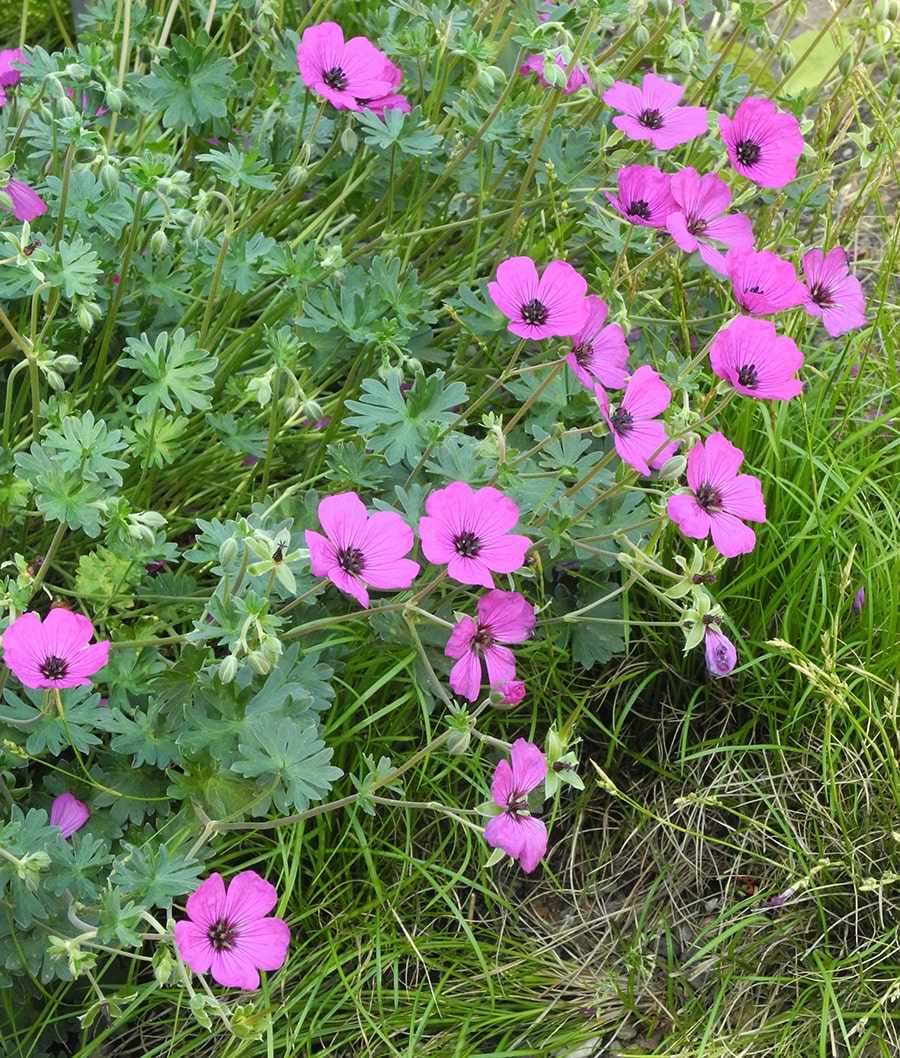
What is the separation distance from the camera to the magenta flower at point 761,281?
1.48 metres

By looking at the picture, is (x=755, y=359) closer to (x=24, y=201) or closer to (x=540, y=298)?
(x=540, y=298)

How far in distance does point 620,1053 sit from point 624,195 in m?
1.10

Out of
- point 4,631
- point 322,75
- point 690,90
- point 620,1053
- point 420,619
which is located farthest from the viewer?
point 690,90

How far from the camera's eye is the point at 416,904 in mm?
1609

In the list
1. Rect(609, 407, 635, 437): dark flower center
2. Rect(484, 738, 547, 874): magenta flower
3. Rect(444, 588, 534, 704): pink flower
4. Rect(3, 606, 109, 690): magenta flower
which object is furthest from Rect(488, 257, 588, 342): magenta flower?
Rect(3, 606, 109, 690): magenta flower

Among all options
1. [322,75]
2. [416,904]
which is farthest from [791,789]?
[322,75]

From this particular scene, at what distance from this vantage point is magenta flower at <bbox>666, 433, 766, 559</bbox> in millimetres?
1346

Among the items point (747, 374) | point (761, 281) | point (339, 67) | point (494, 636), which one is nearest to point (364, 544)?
point (494, 636)

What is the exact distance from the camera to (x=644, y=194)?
1.57 metres

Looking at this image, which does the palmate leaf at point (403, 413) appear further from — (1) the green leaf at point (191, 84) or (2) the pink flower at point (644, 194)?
(1) the green leaf at point (191, 84)

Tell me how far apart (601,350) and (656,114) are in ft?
1.26

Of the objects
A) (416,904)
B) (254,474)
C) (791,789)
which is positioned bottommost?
(416,904)

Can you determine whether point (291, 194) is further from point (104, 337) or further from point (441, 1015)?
point (441, 1015)

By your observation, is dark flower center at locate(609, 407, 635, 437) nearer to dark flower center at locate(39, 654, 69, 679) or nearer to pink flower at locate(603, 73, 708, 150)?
pink flower at locate(603, 73, 708, 150)
